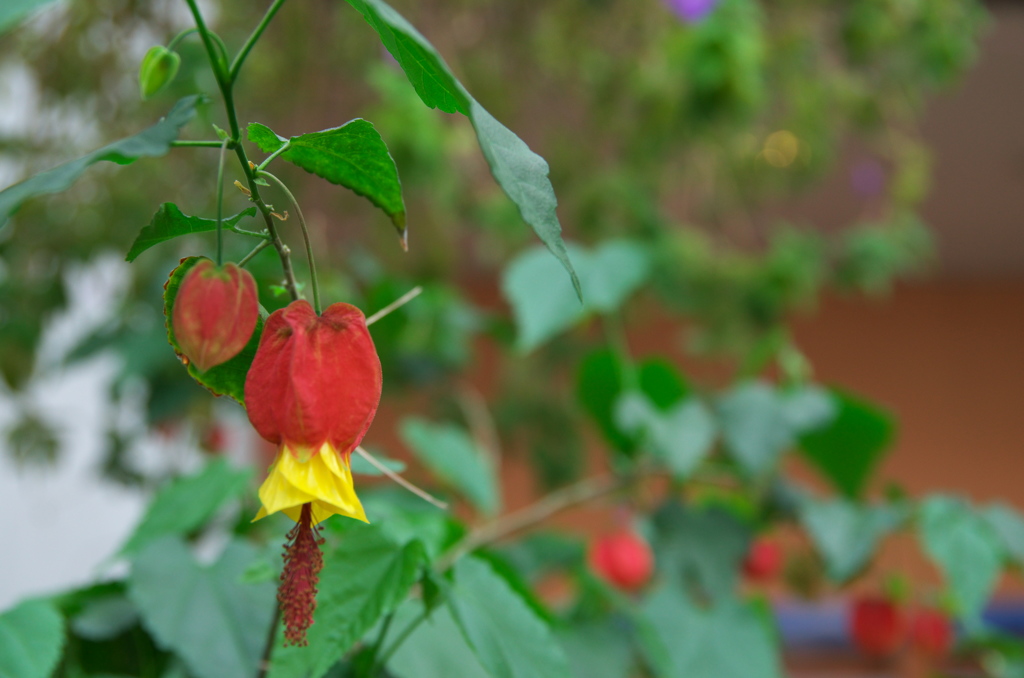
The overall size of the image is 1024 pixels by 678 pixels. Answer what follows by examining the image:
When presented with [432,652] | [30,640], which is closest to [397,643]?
[432,652]

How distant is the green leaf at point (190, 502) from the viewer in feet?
1.41

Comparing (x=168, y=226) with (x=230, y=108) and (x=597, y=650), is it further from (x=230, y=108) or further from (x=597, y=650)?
(x=597, y=650)

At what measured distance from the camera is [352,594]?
0.28 m

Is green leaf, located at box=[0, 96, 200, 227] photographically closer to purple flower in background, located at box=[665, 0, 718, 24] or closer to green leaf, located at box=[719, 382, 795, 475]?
green leaf, located at box=[719, 382, 795, 475]

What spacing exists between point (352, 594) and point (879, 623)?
0.70 m

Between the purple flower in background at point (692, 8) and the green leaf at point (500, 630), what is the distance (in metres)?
0.76

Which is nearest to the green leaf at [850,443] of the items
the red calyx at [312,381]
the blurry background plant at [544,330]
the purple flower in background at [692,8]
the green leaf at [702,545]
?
the blurry background plant at [544,330]

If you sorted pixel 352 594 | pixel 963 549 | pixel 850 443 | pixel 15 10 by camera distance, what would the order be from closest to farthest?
pixel 15 10 < pixel 352 594 < pixel 963 549 < pixel 850 443

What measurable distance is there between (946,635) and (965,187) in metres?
2.30

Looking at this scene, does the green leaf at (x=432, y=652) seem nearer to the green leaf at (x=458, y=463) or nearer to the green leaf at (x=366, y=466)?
the green leaf at (x=366, y=466)

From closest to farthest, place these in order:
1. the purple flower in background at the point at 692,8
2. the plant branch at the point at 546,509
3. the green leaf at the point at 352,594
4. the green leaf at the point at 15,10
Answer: the green leaf at the point at 15,10
the green leaf at the point at 352,594
the plant branch at the point at 546,509
the purple flower in background at the point at 692,8

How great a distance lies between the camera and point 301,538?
22 centimetres

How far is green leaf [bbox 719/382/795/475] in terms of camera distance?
25.5 inches

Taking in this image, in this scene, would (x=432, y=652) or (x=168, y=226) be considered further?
(x=432, y=652)
